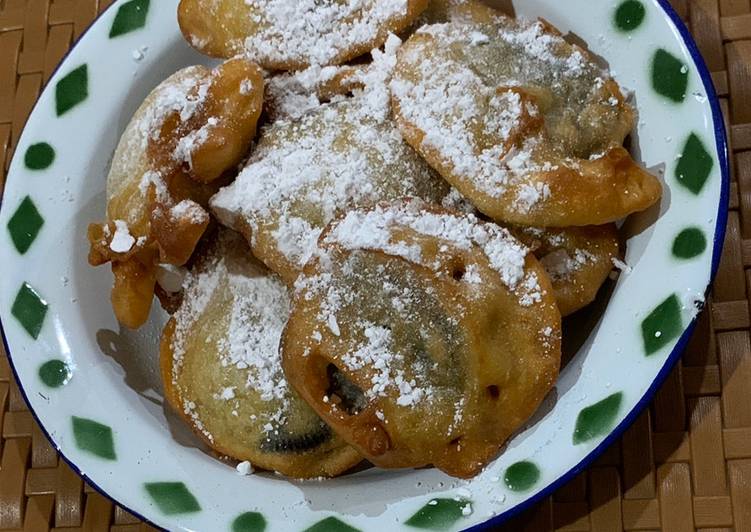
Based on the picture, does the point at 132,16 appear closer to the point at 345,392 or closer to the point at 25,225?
the point at 25,225

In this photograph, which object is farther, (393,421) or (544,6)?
(544,6)

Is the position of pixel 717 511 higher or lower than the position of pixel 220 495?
lower

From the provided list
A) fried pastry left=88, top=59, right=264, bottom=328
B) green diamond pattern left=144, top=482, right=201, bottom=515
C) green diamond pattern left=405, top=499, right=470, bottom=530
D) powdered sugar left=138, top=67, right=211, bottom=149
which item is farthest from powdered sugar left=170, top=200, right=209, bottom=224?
green diamond pattern left=405, top=499, right=470, bottom=530

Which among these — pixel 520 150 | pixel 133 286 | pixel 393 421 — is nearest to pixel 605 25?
pixel 520 150

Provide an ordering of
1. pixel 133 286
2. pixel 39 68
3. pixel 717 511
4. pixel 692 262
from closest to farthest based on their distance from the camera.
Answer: pixel 692 262
pixel 717 511
pixel 133 286
pixel 39 68

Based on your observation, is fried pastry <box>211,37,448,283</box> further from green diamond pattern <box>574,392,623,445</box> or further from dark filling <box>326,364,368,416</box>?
green diamond pattern <box>574,392,623,445</box>

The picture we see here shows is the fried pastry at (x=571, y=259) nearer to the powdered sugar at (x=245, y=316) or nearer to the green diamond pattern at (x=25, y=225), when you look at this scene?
the powdered sugar at (x=245, y=316)

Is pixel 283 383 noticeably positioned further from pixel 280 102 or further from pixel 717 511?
pixel 717 511
